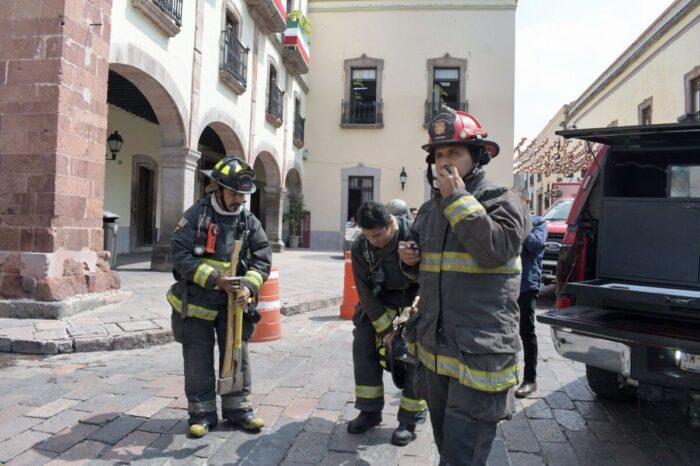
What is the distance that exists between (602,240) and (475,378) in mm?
2300

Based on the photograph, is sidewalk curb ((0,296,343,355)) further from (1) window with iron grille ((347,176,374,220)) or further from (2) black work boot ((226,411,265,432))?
(1) window with iron grille ((347,176,374,220))

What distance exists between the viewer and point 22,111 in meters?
5.97

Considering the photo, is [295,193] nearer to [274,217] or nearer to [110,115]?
[274,217]

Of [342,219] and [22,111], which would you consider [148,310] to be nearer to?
[22,111]

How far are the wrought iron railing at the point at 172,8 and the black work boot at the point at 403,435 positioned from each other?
7853 mm

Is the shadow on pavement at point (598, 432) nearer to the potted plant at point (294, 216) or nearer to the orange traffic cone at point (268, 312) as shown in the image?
the orange traffic cone at point (268, 312)

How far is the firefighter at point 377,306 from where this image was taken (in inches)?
120

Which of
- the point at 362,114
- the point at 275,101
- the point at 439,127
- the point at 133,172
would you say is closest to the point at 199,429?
the point at 439,127

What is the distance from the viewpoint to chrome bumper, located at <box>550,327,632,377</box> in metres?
2.79

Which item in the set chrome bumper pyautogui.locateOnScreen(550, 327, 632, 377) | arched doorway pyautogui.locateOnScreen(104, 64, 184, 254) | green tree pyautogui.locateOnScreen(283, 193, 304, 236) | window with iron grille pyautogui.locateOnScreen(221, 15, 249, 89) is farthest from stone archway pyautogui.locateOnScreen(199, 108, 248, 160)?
chrome bumper pyautogui.locateOnScreen(550, 327, 632, 377)

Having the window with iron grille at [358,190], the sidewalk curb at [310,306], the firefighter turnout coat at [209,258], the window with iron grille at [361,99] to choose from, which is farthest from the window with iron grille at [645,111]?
the firefighter turnout coat at [209,258]

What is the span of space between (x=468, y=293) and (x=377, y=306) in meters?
1.14

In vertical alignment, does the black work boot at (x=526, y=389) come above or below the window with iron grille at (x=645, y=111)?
below

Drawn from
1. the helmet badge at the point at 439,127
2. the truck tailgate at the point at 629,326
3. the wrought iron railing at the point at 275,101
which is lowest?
the truck tailgate at the point at 629,326
